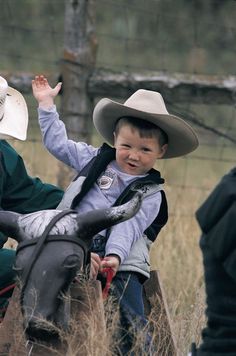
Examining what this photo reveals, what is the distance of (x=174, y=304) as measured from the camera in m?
7.21

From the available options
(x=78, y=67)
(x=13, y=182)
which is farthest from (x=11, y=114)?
(x=78, y=67)

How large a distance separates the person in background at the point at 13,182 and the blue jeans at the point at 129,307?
0.54 metres

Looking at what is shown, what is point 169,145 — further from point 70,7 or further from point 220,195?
point 70,7

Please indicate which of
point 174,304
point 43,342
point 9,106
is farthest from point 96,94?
point 43,342

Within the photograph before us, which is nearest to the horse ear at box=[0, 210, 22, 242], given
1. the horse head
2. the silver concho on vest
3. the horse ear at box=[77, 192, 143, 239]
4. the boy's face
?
the horse head

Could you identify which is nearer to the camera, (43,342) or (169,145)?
(43,342)

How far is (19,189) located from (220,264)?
6.33 ft

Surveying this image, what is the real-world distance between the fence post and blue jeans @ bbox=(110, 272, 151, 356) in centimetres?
328

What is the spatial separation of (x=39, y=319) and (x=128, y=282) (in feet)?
3.51

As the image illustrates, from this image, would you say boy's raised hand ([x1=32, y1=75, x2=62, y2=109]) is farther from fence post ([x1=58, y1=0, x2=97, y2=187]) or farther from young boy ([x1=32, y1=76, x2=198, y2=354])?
fence post ([x1=58, y1=0, x2=97, y2=187])

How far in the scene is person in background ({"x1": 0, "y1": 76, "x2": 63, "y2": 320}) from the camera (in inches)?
232

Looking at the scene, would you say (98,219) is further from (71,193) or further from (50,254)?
(71,193)

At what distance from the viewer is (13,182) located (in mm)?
6094

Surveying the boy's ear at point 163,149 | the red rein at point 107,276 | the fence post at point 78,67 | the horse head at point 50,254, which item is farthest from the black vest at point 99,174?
the fence post at point 78,67
